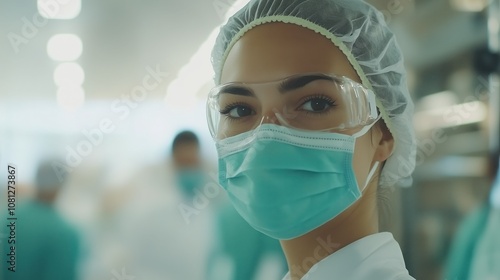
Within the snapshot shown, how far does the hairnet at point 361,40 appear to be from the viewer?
1116 mm

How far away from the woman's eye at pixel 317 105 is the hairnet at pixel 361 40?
9 cm

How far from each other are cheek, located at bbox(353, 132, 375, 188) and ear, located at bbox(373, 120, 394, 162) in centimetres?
2

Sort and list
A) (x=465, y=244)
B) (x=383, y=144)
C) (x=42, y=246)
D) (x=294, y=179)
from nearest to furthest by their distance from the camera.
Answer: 1. (x=294, y=179)
2. (x=383, y=144)
3. (x=42, y=246)
4. (x=465, y=244)

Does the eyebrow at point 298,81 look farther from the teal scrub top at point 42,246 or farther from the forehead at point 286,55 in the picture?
the teal scrub top at point 42,246

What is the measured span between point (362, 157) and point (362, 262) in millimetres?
206

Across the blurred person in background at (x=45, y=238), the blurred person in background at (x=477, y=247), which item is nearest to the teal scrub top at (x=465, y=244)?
the blurred person in background at (x=477, y=247)

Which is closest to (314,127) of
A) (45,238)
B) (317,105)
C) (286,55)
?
(317,105)

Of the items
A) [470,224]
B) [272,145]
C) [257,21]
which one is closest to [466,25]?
[470,224]

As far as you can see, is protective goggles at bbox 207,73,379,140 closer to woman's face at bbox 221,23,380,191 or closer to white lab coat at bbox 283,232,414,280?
woman's face at bbox 221,23,380,191

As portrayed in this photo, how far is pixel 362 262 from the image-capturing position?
3.63ft

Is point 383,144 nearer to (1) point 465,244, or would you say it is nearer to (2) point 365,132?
(2) point 365,132

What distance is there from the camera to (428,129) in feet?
5.36

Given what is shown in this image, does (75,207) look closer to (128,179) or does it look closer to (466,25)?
(128,179)

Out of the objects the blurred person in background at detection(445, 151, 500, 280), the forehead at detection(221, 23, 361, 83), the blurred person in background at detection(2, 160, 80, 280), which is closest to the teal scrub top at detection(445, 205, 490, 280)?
the blurred person in background at detection(445, 151, 500, 280)
